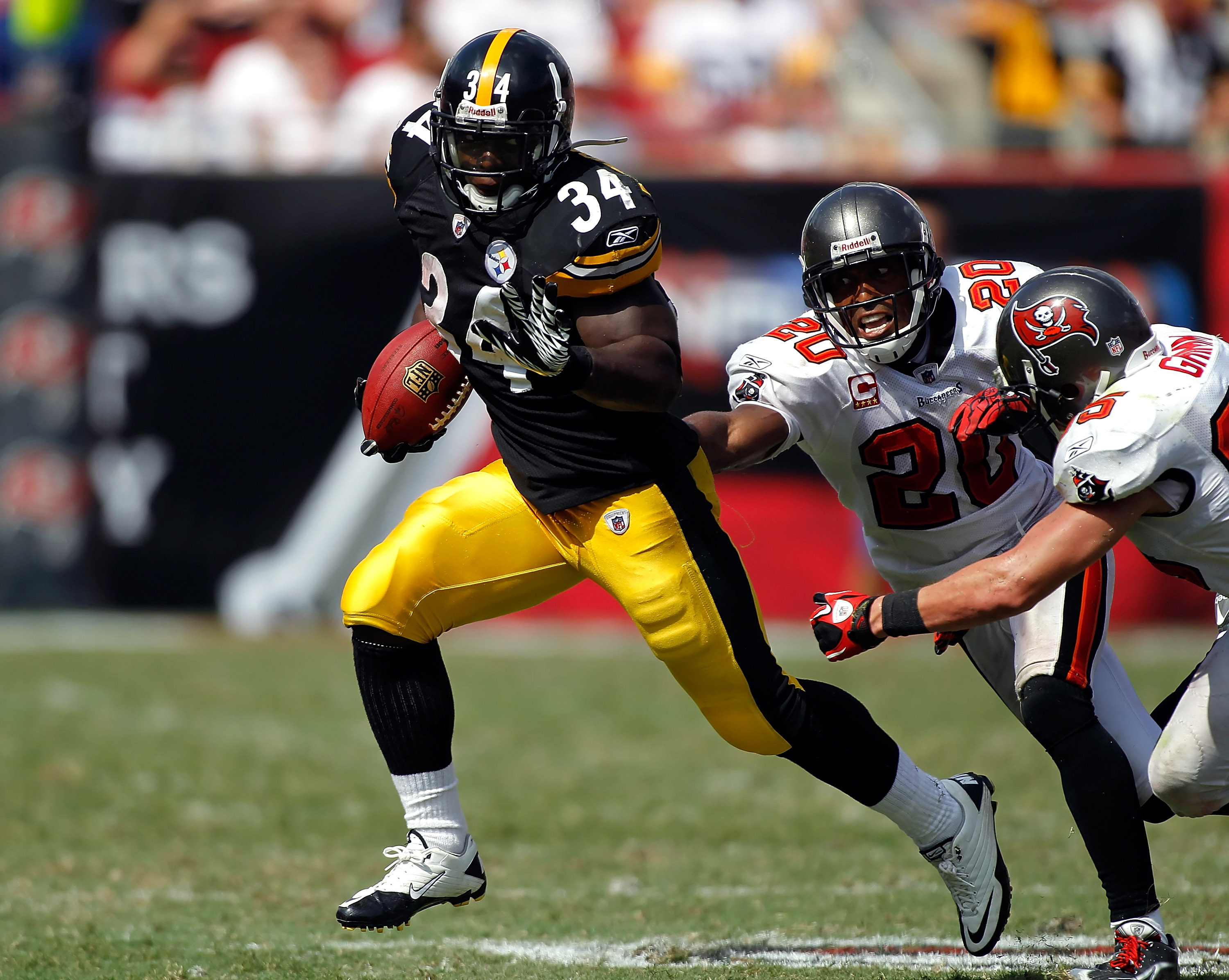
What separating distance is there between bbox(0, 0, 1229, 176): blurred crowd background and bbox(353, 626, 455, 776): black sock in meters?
5.46

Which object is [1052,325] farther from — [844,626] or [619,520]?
[619,520]

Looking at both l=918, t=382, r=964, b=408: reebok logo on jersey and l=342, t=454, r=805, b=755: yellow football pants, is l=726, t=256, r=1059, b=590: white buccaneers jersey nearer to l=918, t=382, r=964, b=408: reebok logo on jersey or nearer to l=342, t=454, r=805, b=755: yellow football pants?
l=918, t=382, r=964, b=408: reebok logo on jersey

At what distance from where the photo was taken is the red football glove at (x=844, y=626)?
10.3ft

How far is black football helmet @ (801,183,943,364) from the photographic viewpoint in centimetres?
342

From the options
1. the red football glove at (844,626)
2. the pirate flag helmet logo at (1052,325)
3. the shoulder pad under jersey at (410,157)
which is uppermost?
the shoulder pad under jersey at (410,157)

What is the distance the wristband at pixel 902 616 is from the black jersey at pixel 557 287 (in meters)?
0.57

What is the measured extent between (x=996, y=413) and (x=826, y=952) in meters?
1.29

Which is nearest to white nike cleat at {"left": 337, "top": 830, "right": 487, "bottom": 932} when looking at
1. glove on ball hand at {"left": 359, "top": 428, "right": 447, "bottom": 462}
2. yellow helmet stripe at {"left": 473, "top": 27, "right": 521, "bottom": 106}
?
glove on ball hand at {"left": 359, "top": 428, "right": 447, "bottom": 462}

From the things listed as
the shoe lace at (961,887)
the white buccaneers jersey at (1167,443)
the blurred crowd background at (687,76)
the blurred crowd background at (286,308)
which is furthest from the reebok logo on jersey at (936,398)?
the blurred crowd background at (687,76)

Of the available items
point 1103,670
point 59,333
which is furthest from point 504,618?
point 1103,670

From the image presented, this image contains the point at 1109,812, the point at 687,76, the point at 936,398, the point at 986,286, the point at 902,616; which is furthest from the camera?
the point at 687,76

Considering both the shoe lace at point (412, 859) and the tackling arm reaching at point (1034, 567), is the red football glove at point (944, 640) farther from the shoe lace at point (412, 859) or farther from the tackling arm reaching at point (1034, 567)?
the shoe lace at point (412, 859)

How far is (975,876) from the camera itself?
11.5 feet

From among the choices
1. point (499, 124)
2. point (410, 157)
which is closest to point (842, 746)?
point (499, 124)
